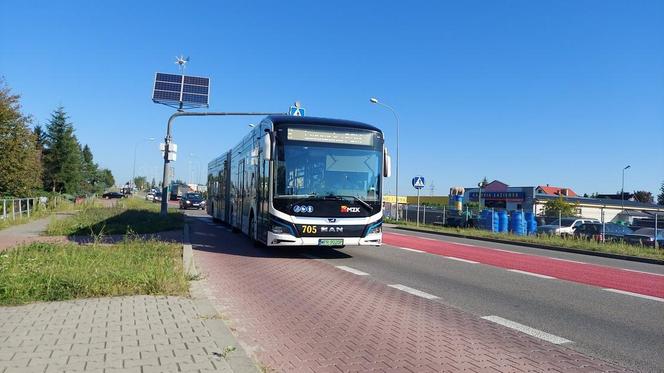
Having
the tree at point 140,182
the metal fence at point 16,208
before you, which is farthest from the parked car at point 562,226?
the tree at point 140,182

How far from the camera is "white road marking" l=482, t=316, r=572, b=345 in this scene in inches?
238

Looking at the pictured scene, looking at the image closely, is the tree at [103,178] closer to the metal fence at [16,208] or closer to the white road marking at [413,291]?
the metal fence at [16,208]

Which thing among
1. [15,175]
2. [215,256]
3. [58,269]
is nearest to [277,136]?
[215,256]

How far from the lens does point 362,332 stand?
6168mm

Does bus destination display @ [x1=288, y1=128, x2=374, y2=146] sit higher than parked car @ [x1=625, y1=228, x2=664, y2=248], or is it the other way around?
bus destination display @ [x1=288, y1=128, x2=374, y2=146]

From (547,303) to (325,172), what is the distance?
593cm

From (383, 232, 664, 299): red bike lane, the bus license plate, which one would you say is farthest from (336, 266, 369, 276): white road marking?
(383, 232, 664, 299): red bike lane

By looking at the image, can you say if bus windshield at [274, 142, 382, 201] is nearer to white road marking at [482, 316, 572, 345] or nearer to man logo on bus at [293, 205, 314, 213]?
man logo on bus at [293, 205, 314, 213]

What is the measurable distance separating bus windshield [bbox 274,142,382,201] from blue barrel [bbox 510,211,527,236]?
21335mm

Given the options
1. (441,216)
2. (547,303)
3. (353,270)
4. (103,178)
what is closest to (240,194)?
(353,270)

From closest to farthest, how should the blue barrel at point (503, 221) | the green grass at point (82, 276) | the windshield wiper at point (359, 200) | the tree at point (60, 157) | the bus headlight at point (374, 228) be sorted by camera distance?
the green grass at point (82, 276) → the windshield wiper at point (359, 200) → the bus headlight at point (374, 228) → the blue barrel at point (503, 221) → the tree at point (60, 157)

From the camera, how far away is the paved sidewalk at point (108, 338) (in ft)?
13.9

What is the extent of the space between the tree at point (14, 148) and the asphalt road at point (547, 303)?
19848 millimetres

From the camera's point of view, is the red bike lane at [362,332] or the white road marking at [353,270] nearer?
the red bike lane at [362,332]
